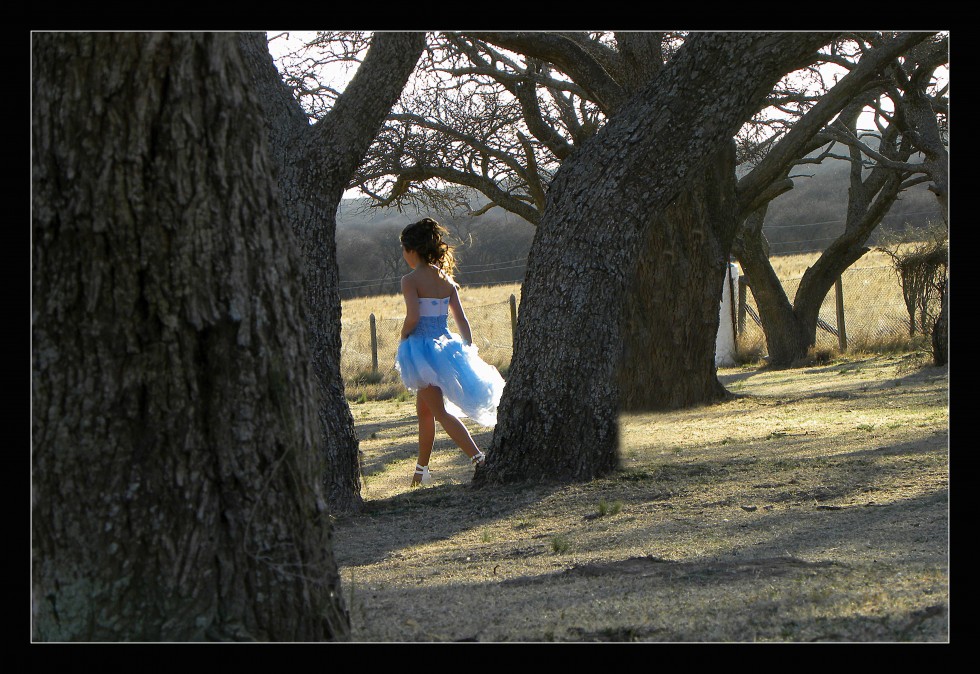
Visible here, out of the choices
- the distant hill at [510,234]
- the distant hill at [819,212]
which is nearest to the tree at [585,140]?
the distant hill at [510,234]

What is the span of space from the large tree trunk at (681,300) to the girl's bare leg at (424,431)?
4615 mm

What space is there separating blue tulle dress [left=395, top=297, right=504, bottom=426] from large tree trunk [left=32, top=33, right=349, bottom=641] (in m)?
4.40

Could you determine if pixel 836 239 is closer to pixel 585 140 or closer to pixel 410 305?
pixel 585 140

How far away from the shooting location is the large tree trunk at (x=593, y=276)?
6434mm

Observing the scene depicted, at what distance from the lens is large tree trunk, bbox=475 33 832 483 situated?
21.1 feet

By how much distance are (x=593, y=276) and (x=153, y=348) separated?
4179mm

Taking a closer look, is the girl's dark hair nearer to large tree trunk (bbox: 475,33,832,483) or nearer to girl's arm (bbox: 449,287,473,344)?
girl's arm (bbox: 449,287,473,344)

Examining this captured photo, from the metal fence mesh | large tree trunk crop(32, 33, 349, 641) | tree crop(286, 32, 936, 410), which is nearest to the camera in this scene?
large tree trunk crop(32, 33, 349, 641)

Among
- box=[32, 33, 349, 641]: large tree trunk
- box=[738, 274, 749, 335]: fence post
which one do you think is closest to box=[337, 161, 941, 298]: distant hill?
box=[738, 274, 749, 335]: fence post

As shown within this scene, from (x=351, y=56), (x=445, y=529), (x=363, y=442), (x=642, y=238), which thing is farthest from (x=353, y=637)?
(x=351, y=56)

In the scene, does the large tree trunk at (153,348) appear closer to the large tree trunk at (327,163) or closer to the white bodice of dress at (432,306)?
the large tree trunk at (327,163)

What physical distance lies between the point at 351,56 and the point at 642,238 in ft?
21.3

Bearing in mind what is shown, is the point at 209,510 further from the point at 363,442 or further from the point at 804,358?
the point at 804,358

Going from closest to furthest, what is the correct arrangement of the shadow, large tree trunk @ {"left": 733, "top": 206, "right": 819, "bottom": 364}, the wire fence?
the shadow, large tree trunk @ {"left": 733, "top": 206, "right": 819, "bottom": 364}, the wire fence
